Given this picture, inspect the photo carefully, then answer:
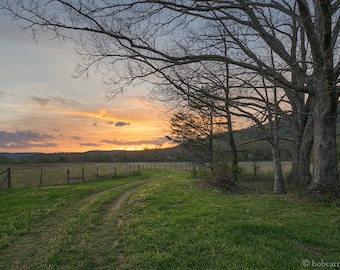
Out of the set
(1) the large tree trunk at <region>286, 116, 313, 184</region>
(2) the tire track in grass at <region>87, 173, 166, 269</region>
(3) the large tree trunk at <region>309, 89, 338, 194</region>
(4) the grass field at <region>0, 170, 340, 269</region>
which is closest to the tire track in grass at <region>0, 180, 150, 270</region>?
(4) the grass field at <region>0, 170, 340, 269</region>

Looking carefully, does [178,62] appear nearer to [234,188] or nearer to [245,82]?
[245,82]

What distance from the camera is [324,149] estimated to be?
1076 cm

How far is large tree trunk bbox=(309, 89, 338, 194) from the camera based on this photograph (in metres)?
10.7

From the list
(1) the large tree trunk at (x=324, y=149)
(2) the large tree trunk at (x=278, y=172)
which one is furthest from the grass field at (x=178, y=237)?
(2) the large tree trunk at (x=278, y=172)

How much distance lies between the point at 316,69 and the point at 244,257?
848cm

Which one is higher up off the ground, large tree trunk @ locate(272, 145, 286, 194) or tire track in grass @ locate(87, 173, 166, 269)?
large tree trunk @ locate(272, 145, 286, 194)

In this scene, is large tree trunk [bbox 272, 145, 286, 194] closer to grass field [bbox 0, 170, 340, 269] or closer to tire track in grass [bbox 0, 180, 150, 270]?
grass field [bbox 0, 170, 340, 269]

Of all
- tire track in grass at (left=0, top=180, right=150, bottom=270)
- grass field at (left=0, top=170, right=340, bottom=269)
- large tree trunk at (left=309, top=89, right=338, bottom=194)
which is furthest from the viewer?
large tree trunk at (left=309, top=89, right=338, bottom=194)

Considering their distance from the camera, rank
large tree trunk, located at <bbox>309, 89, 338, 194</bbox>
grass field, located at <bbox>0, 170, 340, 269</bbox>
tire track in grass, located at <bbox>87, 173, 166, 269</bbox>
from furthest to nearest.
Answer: large tree trunk, located at <bbox>309, 89, 338, 194</bbox> → tire track in grass, located at <bbox>87, 173, 166, 269</bbox> → grass field, located at <bbox>0, 170, 340, 269</bbox>

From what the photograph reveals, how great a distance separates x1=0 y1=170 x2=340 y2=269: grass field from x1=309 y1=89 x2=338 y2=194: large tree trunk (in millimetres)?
753

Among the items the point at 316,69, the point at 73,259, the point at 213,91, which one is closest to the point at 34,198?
the point at 73,259

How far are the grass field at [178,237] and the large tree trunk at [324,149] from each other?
753mm

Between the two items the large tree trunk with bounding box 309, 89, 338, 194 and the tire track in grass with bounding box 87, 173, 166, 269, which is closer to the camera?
the tire track in grass with bounding box 87, 173, 166, 269

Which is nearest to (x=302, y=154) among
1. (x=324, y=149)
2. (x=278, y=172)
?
(x=278, y=172)
